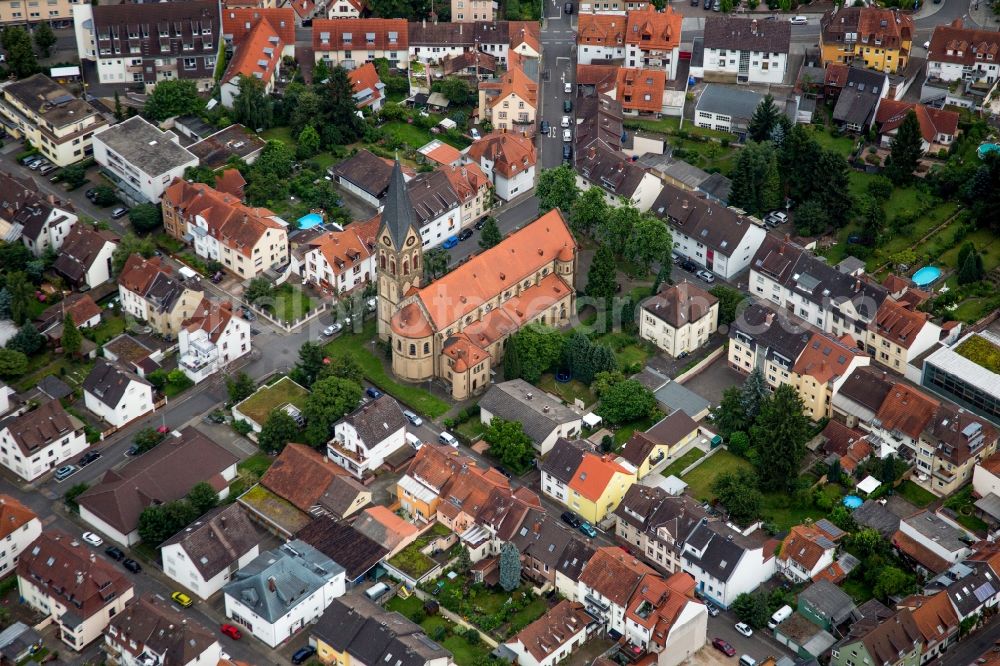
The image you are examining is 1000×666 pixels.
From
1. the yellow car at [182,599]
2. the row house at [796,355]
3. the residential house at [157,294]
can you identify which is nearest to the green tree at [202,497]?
the yellow car at [182,599]

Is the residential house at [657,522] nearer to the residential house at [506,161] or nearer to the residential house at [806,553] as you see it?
the residential house at [806,553]

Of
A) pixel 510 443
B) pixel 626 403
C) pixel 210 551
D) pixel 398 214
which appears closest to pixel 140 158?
pixel 398 214

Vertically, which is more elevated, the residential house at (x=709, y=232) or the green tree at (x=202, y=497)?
the residential house at (x=709, y=232)

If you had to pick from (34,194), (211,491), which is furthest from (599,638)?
(34,194)

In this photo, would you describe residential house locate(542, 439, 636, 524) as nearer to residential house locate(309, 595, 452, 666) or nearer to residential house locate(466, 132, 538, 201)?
residential house locate(309, 595, 452, 666)

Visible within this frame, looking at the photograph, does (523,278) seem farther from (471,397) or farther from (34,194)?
(34,194)
